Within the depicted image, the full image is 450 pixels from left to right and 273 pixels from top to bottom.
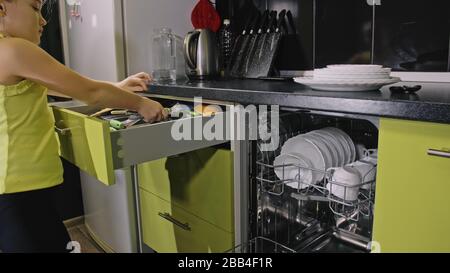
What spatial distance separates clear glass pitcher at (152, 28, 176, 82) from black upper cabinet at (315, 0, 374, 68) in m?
0.67

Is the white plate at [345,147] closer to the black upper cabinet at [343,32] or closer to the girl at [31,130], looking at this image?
the black upper cabinet at [343,32]

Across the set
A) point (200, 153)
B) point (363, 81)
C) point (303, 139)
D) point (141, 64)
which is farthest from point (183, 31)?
point (363, 81)

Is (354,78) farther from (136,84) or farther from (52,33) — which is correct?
(52,33)

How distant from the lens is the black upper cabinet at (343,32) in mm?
1306

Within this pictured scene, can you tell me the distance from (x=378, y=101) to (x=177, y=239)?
3.04 feet

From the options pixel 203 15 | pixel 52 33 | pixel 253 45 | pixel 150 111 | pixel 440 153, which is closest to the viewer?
pixel 440 153

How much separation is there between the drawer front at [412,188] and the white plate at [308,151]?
11.3 inches

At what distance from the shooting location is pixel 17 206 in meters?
0.91

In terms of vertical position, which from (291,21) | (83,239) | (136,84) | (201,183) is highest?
(291,21)

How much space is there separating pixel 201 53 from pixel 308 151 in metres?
0.69

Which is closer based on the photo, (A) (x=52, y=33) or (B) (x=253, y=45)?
(B) (x=253, y=45)

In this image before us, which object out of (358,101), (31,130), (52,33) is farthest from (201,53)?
(52,33)

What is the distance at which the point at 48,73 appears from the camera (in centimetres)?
82
